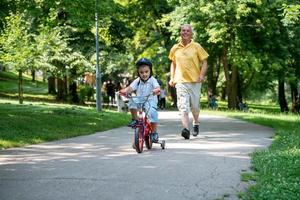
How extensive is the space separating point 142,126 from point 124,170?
2032 millimetres

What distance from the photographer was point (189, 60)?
11445 mm

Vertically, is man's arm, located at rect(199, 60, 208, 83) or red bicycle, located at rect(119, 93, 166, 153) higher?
man's arm, located at rect(199, 60, 208, 83)

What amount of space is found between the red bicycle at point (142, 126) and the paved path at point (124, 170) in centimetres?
19

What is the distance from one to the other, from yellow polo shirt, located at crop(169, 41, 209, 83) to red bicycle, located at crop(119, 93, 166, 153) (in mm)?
2046

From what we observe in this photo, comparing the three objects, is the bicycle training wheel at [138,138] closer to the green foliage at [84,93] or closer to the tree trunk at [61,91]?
the green foliage at [84,93]

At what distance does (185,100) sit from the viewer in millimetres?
11477

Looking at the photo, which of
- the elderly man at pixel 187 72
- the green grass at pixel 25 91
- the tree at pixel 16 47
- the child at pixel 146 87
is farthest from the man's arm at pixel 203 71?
the green grass at pixel 25 91

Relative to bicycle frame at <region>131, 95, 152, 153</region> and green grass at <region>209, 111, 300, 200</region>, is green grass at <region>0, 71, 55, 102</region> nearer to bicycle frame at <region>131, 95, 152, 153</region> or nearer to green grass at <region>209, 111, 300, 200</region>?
bicycle frame at <region>131, 95, 152, 153</region>

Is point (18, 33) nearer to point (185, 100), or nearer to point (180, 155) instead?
point (185, 100)

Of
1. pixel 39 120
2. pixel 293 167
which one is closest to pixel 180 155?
pixel 293 167

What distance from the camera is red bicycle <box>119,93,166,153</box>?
9.19 m

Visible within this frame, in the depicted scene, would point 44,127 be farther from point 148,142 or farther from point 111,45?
point 111,45

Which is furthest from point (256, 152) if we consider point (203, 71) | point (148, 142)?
point (203, 71)

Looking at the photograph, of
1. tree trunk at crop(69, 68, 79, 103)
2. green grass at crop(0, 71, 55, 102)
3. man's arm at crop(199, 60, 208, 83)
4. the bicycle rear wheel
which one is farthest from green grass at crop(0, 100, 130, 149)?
green grass at crop(0, 71, 55, 102)
